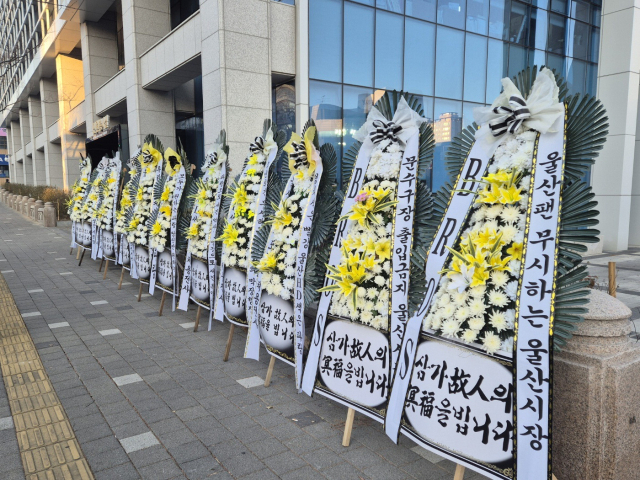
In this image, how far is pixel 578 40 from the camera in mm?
18766

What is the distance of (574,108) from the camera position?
2746mm

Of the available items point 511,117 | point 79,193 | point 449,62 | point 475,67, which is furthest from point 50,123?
point 511,117

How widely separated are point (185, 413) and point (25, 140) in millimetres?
47983

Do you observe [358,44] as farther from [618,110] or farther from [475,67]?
[618,110]

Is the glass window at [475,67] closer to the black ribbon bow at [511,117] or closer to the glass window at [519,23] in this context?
the glass window at [519,23]

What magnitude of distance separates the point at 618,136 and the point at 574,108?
15.6m

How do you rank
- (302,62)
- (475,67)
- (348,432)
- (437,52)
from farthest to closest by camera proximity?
(475,67)
(437,52)
(302,62)
(348,432)

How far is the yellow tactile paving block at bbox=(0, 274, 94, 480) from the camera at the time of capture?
3.29 meters

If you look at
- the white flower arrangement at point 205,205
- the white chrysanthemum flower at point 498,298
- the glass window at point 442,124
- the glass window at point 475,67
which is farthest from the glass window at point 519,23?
the white chrysanthemum flower at point 498,298

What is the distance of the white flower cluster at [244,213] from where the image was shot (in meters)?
5.36

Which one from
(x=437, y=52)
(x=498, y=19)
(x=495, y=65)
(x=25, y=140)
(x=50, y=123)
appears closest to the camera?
(x=437, y=52)

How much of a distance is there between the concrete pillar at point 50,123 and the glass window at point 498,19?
1135 inches

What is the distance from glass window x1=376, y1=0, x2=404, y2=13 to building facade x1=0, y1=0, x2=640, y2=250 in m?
0.03

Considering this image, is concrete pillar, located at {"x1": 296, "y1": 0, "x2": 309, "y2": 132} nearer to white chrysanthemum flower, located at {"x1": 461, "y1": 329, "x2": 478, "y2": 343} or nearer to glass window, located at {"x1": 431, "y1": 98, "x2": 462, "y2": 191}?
glass window, located at {"x1": 431, "y1": 98, "x2": 462, "y2": 191}
